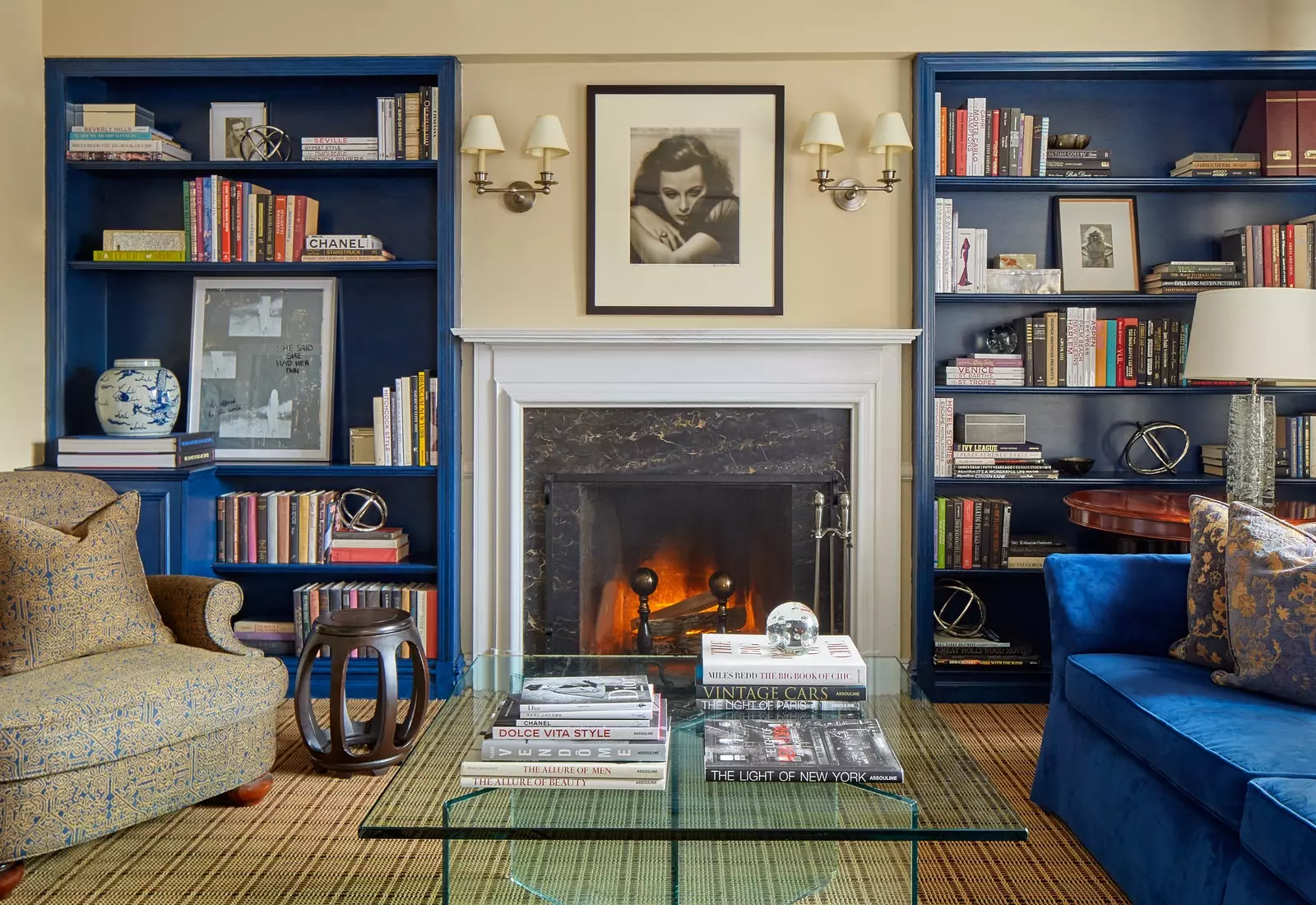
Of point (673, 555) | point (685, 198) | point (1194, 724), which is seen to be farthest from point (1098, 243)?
point (1194, 724)

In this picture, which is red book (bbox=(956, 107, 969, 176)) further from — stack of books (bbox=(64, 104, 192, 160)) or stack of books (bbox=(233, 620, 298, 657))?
stack of books (bbox=(233, 620, 298, 657))

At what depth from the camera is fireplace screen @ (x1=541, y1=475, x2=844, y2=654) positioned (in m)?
3.68

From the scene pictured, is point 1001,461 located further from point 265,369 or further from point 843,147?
point 265,369

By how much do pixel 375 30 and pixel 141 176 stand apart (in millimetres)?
1054

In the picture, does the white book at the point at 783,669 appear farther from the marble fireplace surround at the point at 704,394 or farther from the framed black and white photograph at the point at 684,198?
the framed black and white photograph at the point at 684,198

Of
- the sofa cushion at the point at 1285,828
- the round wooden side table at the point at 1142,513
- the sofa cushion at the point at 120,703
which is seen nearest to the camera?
the sofa cushion at the point at 1285,828

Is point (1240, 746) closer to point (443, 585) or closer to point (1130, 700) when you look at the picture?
point (1130, 700)

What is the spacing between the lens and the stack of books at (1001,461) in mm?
3562

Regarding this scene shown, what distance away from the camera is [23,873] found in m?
2.28

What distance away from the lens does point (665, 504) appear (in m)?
3.76

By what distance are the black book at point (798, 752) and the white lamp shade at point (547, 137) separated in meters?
2.12

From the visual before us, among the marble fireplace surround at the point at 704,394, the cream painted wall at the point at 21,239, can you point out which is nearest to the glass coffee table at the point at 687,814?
the marble fireplace surround at the point at 704,394

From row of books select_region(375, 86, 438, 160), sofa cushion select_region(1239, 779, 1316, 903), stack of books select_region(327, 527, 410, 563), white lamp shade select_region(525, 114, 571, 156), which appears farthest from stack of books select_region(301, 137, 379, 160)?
sofa cushion select_region(1239, 779, 1316, 903)

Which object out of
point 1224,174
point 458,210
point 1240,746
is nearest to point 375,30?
point 458,210
